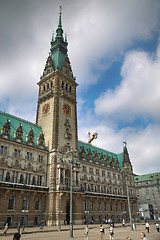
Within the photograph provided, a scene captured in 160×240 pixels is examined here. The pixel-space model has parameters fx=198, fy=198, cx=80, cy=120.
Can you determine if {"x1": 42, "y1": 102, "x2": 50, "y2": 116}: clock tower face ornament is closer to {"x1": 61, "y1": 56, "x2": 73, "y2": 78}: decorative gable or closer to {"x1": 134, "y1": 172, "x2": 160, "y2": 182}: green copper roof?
{"x1": 61, "y1": 56, "x2": 73, "y2": 78}: decorative gable

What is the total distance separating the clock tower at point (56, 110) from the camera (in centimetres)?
5304

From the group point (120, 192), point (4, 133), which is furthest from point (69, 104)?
point (120, 192)

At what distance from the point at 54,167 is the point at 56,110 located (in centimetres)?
1761

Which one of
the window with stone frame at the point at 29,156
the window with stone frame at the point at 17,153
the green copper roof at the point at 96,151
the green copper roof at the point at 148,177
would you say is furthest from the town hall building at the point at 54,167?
the green copper roof at the point at 148,177

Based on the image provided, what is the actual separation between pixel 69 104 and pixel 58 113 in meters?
8.08

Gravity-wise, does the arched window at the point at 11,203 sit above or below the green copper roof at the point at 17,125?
below

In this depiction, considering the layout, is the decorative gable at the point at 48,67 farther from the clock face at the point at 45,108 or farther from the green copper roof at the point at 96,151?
the green copper roof at the point at 96,151

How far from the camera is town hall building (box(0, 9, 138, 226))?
151 ft

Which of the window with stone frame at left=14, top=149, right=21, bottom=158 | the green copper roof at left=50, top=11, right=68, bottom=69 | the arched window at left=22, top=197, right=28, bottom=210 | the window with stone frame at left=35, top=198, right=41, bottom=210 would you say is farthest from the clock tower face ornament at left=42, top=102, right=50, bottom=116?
the arched window at left=22, top=197, right=28, bottom=210

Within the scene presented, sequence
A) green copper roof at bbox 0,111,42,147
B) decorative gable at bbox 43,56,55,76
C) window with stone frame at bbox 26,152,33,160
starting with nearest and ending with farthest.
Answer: window with stone frame at bbox 26,152,33,160
green copper roof at bbox 0,111,42,147
decorative gable at bbox 43,56,55,76

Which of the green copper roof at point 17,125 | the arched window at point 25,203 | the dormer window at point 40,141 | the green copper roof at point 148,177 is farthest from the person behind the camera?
the green copper roof at point 148,177

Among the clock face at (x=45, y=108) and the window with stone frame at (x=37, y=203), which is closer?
the window with stone frame at (x=37, y=203)

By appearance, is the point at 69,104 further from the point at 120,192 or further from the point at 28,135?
the point at 120,192

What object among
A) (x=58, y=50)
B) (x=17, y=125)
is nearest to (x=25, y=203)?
(x=17, y=125)
